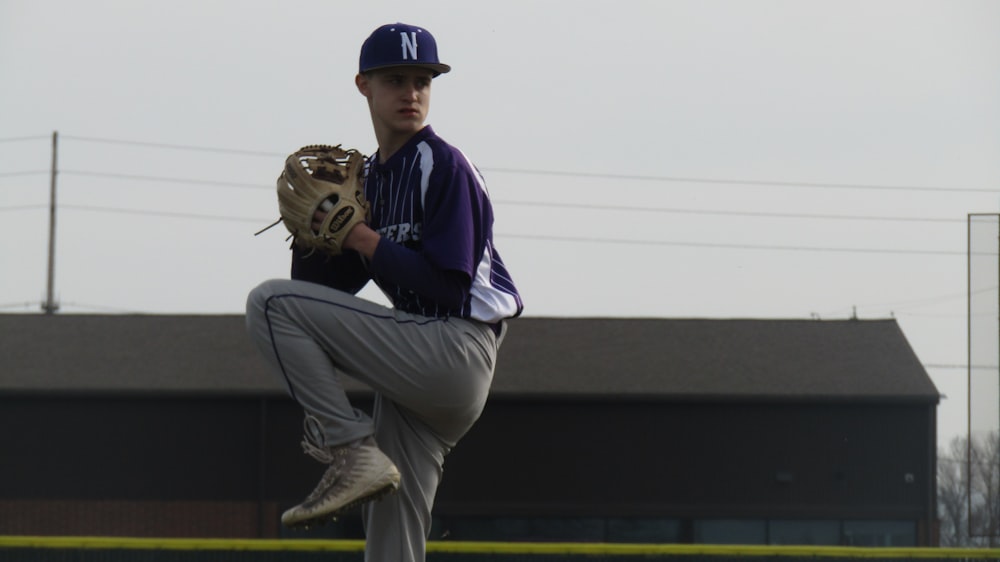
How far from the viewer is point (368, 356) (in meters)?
3.84

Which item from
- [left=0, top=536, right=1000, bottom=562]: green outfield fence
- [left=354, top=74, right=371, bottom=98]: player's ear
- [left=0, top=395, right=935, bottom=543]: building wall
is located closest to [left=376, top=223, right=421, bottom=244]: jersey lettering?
[left=354, top=74, right=371, bottom=98]: player's ear

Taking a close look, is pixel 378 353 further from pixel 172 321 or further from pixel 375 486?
pixel 172 321

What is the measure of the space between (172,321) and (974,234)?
68.1ft

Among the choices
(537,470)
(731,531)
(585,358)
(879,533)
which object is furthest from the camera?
(585,358)

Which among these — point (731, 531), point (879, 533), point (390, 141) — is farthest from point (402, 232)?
point (879, 533)

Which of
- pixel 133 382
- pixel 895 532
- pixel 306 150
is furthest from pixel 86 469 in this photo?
pixel 306 150

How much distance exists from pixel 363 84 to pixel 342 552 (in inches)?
115

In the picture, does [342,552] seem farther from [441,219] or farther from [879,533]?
[879,533]

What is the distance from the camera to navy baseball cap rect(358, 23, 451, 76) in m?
3.93

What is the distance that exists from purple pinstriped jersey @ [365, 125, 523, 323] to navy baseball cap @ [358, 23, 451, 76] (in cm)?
23

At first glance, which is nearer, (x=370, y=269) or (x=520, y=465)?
(x=370, y=269)

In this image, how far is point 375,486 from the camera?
3688 mm

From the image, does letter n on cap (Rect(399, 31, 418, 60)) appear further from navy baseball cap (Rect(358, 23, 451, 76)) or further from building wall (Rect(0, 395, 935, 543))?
building wall (Rect(0, 395, 935, 543))

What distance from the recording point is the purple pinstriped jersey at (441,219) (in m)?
3.79
